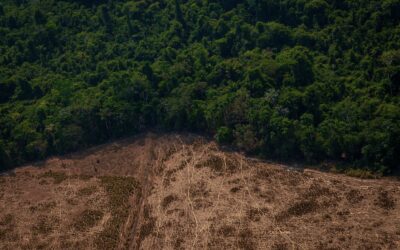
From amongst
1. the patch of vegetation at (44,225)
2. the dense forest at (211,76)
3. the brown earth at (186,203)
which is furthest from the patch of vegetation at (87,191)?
the dense forest at (211,76)

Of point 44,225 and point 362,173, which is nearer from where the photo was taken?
point 362,173

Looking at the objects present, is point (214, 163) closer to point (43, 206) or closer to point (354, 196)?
point (354, 196)

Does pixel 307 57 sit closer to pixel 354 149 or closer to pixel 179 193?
pixel 354 149

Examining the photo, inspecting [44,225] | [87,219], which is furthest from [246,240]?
[44,225]

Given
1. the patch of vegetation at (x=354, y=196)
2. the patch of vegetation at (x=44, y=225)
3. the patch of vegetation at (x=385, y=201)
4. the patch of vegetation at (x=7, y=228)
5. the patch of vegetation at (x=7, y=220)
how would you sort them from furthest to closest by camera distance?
the patch of vegetation at (x=7, y=220), the patch of vegetation at (x=44, y=225), the patch of vegetation at (x=7, y=228), the patch of vegetation at (x=354, y=196), the patch of vegetation at (x=385, y=201)

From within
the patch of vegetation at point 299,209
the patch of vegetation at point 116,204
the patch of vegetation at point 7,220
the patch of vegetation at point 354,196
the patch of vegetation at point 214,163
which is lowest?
the patch of vegetation at point 7,220

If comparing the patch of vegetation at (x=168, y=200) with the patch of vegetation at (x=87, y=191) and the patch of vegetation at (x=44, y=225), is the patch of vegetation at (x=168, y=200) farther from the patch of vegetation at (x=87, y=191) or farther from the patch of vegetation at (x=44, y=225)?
the patch of vegetation at (x=44, y=225)

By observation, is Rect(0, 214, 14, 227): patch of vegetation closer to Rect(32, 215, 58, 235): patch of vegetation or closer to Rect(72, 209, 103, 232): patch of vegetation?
Rect(32, 215, 58, 235): patch of vegetation
